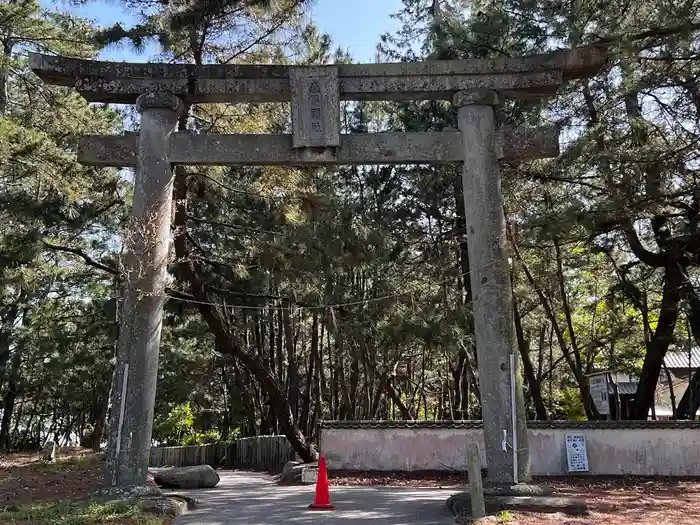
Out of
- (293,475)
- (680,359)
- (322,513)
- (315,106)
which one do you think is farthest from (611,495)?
(680,359)

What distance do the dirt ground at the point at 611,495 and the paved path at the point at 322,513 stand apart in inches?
42.4

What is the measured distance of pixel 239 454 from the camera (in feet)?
69.3

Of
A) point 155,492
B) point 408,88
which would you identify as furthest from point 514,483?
point 408,88

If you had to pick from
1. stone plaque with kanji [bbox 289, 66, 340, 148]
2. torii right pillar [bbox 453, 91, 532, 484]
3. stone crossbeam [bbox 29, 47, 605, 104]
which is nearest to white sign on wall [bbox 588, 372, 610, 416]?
torii right pillar [bbox 453, 91, 532, 484]

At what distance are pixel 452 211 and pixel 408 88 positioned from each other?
A: 22.0 ft

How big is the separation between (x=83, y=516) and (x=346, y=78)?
592cm

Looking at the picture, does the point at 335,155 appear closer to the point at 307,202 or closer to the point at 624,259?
the point at 307,202

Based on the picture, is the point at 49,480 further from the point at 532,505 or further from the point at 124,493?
the point at 532,505

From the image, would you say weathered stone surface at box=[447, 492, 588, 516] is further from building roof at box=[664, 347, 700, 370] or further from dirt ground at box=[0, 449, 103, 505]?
building roof at box=[664, 347, 700, 370]

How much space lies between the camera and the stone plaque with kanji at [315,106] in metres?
7.99

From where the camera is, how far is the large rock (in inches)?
432

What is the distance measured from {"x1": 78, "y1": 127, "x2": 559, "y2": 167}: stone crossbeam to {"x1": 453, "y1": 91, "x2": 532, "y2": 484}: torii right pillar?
31cm

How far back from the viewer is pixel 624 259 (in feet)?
50.2

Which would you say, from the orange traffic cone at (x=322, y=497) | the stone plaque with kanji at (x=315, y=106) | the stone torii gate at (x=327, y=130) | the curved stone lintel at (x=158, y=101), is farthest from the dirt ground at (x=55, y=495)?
the curved stone lintel at (x=158, y=101)
